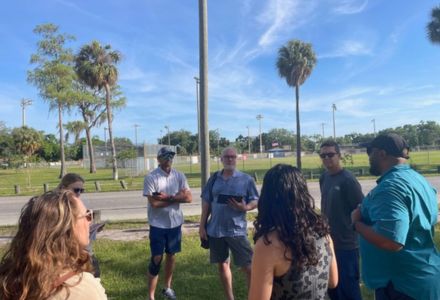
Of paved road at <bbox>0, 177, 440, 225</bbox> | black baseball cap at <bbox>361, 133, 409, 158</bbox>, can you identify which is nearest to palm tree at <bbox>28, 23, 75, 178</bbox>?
paved road at <bbox>0, 177, 440, 225</bbox>

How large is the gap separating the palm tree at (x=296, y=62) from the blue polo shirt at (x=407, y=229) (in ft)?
115

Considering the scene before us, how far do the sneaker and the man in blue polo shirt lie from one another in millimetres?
2920

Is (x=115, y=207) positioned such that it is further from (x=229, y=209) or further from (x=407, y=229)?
(x=407, y=229)

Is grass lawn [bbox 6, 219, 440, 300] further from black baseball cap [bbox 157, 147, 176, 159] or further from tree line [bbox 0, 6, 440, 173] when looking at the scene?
tree line [bbox 0, 6, 440, 173]

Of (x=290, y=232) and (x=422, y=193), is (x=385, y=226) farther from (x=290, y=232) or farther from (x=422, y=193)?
(x=290, y=232)

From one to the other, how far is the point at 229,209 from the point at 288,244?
272 cm

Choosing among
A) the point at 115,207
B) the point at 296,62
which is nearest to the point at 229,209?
the point at 115,207

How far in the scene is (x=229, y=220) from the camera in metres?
4.82

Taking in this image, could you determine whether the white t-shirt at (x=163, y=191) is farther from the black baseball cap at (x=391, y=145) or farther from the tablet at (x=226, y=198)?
the black baseball cap at (x=391, y=145)

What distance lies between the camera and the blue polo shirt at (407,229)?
246 cm

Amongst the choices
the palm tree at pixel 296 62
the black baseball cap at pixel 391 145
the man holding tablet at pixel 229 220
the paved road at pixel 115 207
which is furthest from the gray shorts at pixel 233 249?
the palm tree at pixel 296 62

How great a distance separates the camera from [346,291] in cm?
390

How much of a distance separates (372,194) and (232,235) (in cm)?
242

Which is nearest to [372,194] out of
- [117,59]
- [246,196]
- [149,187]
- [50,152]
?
A: [246,196]
